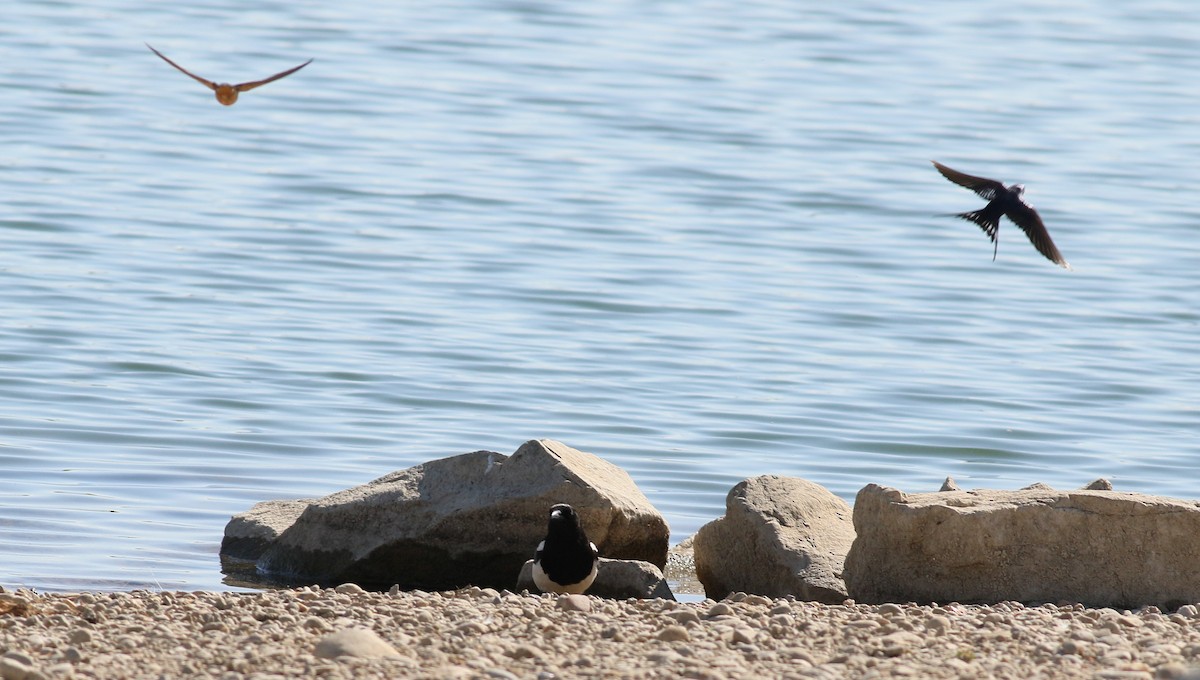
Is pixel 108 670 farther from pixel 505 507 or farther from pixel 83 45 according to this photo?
pixel 83 45

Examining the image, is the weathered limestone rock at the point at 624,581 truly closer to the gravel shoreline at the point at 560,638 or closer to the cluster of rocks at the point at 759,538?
the cluster of rocks at the point at 759,538

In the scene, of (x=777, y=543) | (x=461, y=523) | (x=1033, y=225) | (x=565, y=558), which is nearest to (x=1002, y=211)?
(x=1033, y=225)

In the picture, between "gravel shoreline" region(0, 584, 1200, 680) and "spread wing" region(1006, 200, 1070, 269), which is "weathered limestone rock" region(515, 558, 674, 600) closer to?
"gravel shoreline" region(0, 584, 1200, 680)

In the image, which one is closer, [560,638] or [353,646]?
[353,646]

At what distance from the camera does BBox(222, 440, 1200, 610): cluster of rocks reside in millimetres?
7270

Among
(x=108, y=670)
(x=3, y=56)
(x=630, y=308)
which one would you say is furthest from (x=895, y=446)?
(x=3, y=56)

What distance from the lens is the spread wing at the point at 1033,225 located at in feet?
25.0

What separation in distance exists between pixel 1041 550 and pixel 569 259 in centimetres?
934

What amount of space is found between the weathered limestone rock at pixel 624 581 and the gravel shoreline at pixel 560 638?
65 cm

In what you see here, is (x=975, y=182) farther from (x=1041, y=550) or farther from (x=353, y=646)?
(x=353, y=646)

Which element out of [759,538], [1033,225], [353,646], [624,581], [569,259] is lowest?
[624,581]

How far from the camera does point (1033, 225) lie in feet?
25.2

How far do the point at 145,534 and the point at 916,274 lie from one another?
9.89m

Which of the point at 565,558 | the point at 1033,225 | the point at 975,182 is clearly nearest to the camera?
the point at 565,558
